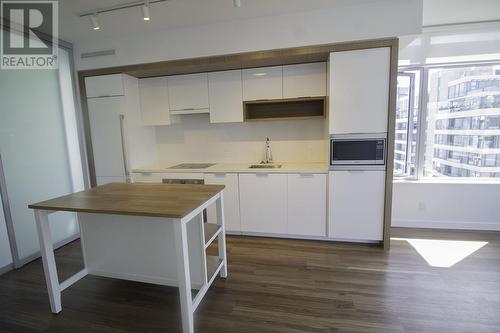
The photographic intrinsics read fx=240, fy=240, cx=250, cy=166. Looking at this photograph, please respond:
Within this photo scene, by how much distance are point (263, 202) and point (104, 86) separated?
266 centimetres

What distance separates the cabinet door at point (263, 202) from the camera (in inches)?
118

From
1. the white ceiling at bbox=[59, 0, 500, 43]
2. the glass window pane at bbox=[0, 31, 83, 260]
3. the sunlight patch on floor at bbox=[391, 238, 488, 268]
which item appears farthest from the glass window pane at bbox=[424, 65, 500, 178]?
the glass window pane at bbox=[0, 31, 83, 260]

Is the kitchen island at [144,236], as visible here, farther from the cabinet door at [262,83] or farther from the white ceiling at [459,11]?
the white ceiling at [459,11]

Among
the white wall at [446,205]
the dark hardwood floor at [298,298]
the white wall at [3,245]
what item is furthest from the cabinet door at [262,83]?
the white wall at [3,245]

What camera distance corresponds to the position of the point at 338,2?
8.03 feet

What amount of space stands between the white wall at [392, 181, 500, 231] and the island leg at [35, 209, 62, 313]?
12.8ft

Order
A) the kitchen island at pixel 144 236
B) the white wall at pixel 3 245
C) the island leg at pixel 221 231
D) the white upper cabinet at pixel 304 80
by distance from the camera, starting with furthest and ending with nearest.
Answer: the white upper cabinet at pixel 304 80, the white wall at pixel 3 245, the island leg at pixel 221 231, the kitchen island at pixel 144 236

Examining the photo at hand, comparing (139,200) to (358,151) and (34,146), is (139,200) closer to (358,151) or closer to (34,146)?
(34,146)

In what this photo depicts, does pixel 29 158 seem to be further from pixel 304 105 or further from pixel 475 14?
pixel 475 14

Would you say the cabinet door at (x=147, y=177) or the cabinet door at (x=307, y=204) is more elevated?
the cabinet door at (x=147, y=177)

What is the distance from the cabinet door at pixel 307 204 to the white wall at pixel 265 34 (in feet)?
5.07

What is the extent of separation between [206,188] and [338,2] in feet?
7.51

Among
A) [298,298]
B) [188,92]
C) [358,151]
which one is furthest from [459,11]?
[298,298]

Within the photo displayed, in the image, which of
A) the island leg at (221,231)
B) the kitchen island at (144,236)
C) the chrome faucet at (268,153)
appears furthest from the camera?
the chrome faucet at (268,153)
